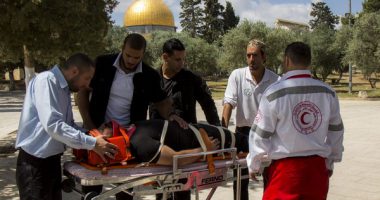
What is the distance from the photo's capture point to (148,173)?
3359mm

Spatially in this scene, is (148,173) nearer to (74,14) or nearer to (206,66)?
(74,14)

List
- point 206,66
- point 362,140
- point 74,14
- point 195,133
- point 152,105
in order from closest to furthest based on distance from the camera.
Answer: point 195,133
point 152,105
point 74,14
point 362,140
point 206,66

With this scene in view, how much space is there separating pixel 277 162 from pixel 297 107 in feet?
1.41

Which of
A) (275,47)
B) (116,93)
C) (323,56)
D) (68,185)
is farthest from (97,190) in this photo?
(323,56)

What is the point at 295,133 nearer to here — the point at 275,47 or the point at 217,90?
the point at 217,90

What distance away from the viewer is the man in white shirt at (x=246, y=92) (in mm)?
4637

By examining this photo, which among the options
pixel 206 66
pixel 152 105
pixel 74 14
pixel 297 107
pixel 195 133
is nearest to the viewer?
pixel 297 107

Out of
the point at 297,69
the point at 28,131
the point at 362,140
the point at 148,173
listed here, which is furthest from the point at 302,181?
the point at 362,140

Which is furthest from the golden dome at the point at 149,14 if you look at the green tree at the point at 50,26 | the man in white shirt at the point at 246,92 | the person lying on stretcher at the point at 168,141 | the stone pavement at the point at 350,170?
the person lying on stretcher at the point at 168,141

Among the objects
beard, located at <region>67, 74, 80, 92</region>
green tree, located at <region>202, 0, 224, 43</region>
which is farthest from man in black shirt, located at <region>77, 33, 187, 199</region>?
green tree, located at <region>202, 0, 224, 43</region>

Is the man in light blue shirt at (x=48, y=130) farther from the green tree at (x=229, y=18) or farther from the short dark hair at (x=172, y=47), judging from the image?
the green tree at (x=229, y=18)

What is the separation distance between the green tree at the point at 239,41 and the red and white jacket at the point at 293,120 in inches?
1379

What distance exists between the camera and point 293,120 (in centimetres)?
321

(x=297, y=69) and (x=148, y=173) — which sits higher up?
(x=297, y=69)
